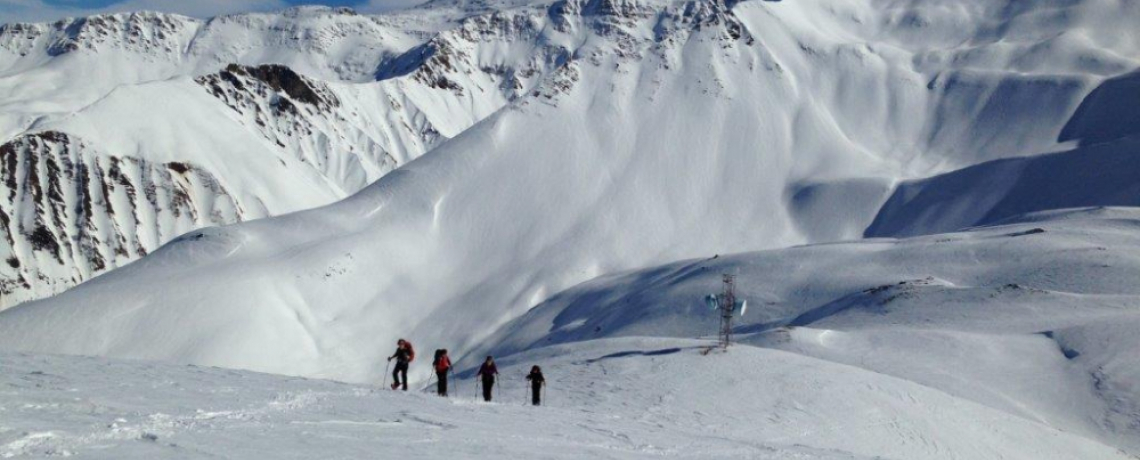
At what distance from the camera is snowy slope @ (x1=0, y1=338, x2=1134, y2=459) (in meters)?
22.2

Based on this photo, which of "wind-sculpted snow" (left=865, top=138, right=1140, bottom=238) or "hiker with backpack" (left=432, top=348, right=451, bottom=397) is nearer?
"hiker with backpack" (left=432, top=348, right=451, bottom=397)

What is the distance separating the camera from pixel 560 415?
30.9 meters

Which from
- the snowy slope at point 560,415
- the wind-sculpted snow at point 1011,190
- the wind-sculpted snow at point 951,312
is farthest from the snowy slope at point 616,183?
the snowy slope at point 560,415

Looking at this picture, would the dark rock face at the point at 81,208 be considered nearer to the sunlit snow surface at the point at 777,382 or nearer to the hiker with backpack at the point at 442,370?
the sunlit snow surface at the point at 777,382

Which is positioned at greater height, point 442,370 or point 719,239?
point 719,239

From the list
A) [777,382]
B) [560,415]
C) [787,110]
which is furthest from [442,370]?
[787,110]

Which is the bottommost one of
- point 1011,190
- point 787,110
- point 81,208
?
point 1011,190

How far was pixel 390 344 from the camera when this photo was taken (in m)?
117

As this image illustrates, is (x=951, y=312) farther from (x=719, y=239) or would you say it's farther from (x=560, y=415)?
(x=719, y=239)

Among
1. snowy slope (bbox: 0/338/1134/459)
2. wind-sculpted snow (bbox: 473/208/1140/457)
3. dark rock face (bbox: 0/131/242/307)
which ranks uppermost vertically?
dark rock face (bbox: 0/131/242/307)

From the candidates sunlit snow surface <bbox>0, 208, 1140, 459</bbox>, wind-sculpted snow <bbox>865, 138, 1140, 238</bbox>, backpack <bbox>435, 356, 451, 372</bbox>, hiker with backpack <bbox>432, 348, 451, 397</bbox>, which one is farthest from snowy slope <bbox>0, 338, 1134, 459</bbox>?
wind-sculpted snow <bbox>865, 138, 1140, 238</bbox>

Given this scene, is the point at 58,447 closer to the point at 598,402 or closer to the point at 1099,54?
the point at 598,402

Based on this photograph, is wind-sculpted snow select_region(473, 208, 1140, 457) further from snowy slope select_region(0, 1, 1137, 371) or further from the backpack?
snowy slope select_region(0, 1, 1137, 371)

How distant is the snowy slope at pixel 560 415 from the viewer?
22188 mm
